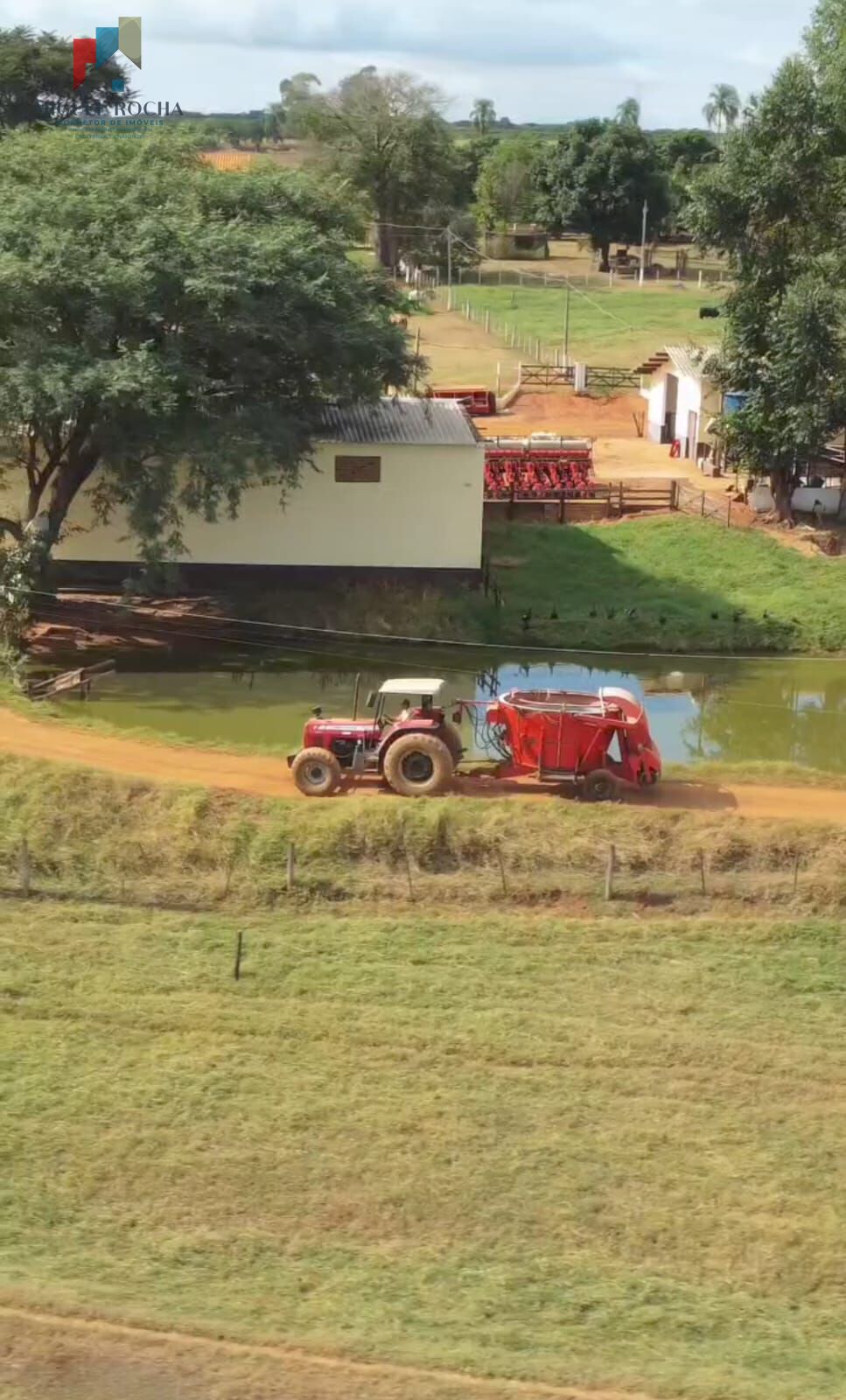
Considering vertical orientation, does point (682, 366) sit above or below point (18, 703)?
above

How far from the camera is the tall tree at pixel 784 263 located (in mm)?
35438

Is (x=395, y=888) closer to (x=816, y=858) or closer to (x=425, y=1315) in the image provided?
(x=816, y=858)

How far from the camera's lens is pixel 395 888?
20016mm

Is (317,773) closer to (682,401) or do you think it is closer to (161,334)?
(161,334)

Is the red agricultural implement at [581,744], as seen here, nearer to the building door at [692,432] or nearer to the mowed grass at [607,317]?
Answer: the building door at [692,432]

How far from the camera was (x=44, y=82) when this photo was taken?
2785 inches

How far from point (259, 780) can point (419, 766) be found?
2407 mm

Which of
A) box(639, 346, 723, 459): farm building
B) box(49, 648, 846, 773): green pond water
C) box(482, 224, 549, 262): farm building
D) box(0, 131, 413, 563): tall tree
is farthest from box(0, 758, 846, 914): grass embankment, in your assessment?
box(482, 224, 549, 262): farm building

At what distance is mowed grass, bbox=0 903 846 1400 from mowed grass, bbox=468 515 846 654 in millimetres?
13702

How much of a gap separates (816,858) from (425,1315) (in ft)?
33.4

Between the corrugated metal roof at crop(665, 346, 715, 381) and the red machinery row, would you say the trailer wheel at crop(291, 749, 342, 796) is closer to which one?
the red machinery row

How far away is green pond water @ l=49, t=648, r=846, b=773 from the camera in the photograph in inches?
1042

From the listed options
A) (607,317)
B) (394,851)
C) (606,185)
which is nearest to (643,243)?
(606,185)

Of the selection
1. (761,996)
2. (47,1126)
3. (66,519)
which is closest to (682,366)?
(66,519)
